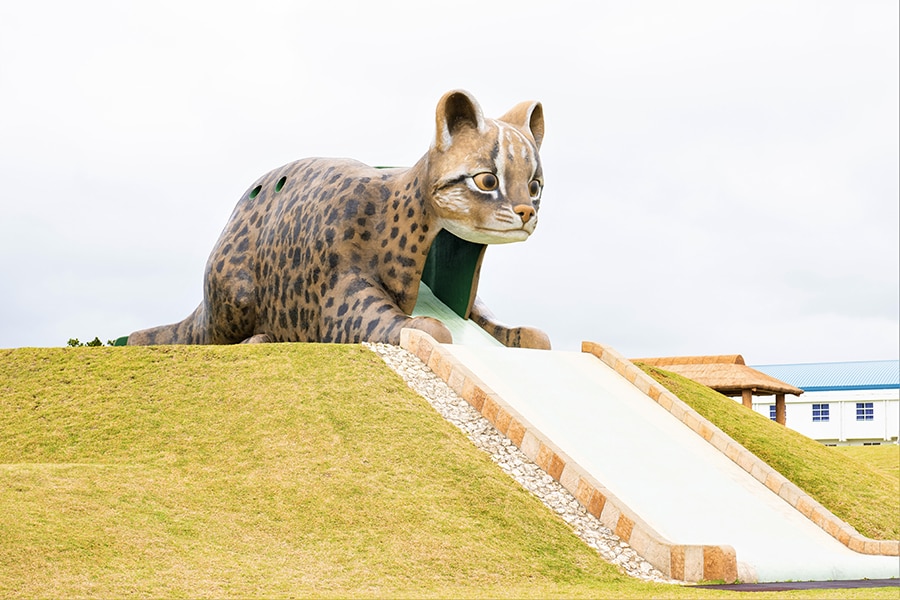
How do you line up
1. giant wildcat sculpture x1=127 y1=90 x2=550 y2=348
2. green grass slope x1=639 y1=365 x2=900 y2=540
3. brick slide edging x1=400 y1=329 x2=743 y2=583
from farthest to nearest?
green grass slope x1=639 y1=365 x2=900 y2=540
giant wildcat sculpture x1=127 y1=90 x2=550 y2=348
brick slide edging x1=400 y1=329 x2=743 y2=583

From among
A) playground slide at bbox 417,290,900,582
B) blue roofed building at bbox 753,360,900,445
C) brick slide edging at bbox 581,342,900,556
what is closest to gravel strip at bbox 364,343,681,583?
playground slide at bbox 417,290,900,582

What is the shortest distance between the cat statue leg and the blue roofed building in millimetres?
26319

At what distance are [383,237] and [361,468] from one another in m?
5.31

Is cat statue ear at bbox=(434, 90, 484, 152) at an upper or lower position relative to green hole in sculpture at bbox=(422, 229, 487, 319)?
upper

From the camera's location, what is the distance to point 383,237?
15.8 metres

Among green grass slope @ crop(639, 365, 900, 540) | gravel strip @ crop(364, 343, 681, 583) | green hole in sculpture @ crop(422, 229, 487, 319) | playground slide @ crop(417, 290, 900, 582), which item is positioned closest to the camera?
gravel strip @ crop(364, 343, 681, 583)

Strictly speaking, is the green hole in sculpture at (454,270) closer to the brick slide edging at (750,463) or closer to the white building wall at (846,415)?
the brick slide edging at (750,463)

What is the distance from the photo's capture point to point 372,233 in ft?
52.1

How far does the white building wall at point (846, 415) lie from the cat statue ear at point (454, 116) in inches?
1162

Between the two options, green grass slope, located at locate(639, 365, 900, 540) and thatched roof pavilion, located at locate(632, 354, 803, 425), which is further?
thatched roof pavilion, located at locate(632, 354, 803, 425)

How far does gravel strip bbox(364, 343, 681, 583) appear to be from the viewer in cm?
1052

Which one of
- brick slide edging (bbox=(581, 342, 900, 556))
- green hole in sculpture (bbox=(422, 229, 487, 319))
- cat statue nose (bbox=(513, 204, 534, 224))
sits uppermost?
cat statue nose (bbox=(513, 204, 534, 224))

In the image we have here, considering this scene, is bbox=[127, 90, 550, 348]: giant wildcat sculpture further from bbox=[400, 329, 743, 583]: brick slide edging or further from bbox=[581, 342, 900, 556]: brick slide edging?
bbox=[581, 342, 900, 556]: brick slide edging

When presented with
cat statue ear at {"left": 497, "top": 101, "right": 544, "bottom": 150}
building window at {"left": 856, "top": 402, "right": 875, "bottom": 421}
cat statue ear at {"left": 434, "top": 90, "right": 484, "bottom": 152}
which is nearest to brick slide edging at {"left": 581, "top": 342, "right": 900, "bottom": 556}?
cat statue ear at {"left": 497, "top": 101, "right": 544, "bottom": 150}
